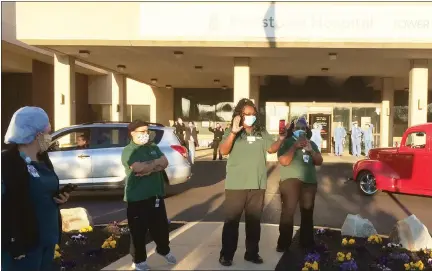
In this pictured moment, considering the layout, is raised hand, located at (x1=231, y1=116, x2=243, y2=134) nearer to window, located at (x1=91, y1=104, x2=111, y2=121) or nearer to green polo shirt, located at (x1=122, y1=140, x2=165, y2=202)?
green polo shirt, located at (x1=122, y1=140, x2=165, y2=202)

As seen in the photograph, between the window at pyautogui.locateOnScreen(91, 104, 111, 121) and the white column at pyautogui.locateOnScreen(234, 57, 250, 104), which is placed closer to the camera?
the white column at pyautogui.locateOnScreen(234, 57, 250, 104)

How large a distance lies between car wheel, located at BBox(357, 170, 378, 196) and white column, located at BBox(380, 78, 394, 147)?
1495 cm

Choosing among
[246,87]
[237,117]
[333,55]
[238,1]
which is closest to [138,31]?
[238,1]

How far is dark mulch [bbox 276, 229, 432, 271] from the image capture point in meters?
5.45

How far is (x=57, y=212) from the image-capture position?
3516 mm

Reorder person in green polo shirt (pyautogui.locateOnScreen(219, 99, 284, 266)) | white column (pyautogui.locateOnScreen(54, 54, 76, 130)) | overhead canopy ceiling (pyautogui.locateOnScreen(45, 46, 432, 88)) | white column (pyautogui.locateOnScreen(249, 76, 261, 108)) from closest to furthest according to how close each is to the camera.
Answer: person in green polo shirt (pyautogui.locateOnScreen(219, 99, 284, 266)) < overhead canopy ceiling (pyautogui.locateOnScreen(45, 46, 432, 88)) < white column (pyautogui.locateOnScreen(54, 54, 76, 130)) < white column (pyautogui.locateOnScreen(249, 76, 261, 108))

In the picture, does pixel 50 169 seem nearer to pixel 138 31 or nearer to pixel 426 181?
pixel 426 181

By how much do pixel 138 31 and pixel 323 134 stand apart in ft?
47.0

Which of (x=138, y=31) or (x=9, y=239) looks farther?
(x=138, y=31)

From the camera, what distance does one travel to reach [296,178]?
5.96 m

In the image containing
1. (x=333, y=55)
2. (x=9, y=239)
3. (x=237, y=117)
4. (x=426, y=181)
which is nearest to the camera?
(x=9, y=239)

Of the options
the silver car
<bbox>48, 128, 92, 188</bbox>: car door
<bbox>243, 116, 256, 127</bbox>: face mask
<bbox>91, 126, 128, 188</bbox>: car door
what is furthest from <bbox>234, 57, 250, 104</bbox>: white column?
<bbox>243, 116, 256, 127</bbox>: face mask

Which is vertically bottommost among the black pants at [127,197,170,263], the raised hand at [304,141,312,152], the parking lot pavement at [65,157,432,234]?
the parking lot pavement at [65,157,432,234]

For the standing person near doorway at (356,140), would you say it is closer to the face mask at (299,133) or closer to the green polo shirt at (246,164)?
the face mask at (299,133)
